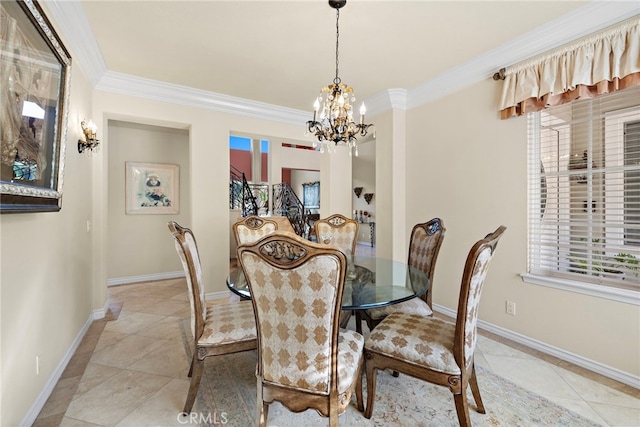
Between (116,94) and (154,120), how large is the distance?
443 millimetres

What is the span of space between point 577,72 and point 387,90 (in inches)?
75.5

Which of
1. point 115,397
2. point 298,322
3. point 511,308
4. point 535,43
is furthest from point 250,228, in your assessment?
point 535,43

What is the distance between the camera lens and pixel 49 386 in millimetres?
1945

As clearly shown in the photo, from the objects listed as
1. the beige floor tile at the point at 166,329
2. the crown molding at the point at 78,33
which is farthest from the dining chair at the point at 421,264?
the crown molding at the point at 78,33

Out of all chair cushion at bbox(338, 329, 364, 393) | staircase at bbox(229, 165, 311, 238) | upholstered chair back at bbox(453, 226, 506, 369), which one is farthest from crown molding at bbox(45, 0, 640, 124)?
chair cushion at bbox(338, 329, 364, 393)

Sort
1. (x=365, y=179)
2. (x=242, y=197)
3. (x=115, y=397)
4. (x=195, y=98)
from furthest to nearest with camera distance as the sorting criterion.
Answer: (x=365, y=179)
(x=242, y=197)
(x=195, y=98)
(x=115, y=397)

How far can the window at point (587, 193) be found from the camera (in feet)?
7.02

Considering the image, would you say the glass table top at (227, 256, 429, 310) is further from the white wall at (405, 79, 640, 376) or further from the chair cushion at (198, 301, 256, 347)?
the white wall at (405, 79, 640, 376)

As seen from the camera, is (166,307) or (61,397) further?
(166,307)

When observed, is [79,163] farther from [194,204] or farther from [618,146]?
[618,146]

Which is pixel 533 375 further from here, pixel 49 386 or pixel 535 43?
pixel 49 386

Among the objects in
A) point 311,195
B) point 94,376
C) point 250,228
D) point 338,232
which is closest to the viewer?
point 94,376

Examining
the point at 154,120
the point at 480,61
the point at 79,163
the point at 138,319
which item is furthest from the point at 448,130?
the point at 138,319

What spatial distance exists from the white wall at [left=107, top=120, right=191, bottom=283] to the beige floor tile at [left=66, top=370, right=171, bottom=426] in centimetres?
303
